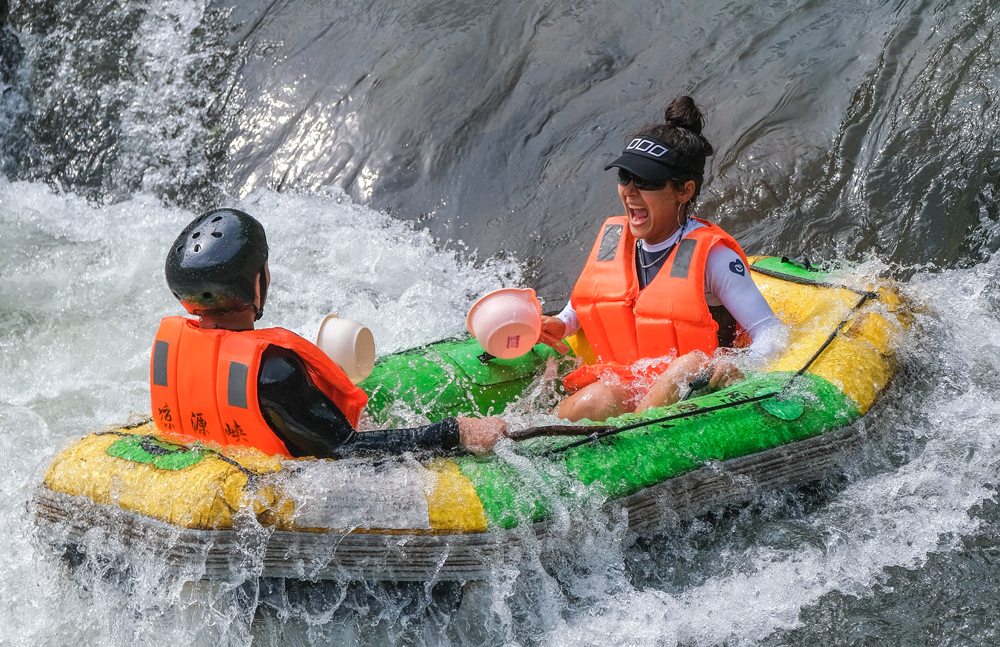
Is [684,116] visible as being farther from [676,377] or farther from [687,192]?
[676,377]

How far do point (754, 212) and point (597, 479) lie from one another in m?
2.94

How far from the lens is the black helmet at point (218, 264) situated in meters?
2.93

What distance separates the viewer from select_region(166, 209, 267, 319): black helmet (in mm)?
2928

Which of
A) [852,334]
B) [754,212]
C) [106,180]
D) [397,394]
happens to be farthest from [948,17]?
[106,180]

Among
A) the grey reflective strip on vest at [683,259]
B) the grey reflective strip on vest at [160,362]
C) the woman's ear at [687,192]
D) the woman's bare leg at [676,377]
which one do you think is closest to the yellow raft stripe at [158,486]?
the grey reflective strip on vest at [160,362]

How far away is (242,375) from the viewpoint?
2.90 meters

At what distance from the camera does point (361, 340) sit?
3574 mm

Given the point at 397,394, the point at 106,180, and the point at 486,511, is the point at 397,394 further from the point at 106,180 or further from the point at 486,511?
A: the point at 106,180

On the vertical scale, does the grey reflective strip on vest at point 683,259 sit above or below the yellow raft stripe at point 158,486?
above

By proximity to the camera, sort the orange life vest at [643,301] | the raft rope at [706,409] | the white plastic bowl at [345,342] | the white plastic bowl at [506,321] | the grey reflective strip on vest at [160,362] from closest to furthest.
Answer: the grey reflective strip on vest at [160,362] → the raft rope at [706,409] → the white plastic bowl at [345,342] → the orange life vest at [643,301] → the white plastic bowl at [506,321]

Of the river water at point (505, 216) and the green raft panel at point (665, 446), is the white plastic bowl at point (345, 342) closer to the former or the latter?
the green raft panel at point (665, 446)

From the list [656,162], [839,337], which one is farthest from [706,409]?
[656,162]

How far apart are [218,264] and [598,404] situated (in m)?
1.53

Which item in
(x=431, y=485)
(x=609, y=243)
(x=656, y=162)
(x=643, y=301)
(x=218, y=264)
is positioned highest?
(x=656, y=162)
